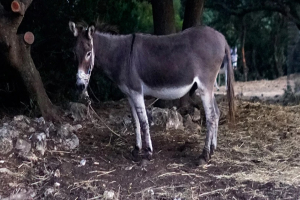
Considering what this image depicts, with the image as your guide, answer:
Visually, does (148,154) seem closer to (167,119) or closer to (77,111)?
(167,119)

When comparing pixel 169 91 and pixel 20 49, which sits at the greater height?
pixel 20 49

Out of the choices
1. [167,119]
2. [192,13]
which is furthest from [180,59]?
[192,13]

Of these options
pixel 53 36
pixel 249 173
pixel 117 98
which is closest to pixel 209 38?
pixel 249 173

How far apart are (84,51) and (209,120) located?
1773mm

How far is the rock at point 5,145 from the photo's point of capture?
5.35 metres

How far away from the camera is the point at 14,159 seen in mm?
5285

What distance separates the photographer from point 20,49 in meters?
6.13

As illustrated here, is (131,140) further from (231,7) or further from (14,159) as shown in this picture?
(231,7)

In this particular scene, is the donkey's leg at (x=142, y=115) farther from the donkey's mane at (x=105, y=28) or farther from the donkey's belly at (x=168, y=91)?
the donkey's mane at (x=105, y=28)

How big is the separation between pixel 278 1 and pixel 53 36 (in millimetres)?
5274

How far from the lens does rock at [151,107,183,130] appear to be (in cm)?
713

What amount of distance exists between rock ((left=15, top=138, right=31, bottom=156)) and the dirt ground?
11 centimetres

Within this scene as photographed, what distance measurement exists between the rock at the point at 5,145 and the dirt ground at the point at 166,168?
0.10 m

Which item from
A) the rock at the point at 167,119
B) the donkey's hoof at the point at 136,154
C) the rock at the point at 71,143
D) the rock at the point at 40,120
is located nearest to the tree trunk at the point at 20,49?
the rock at the point at 40,120
